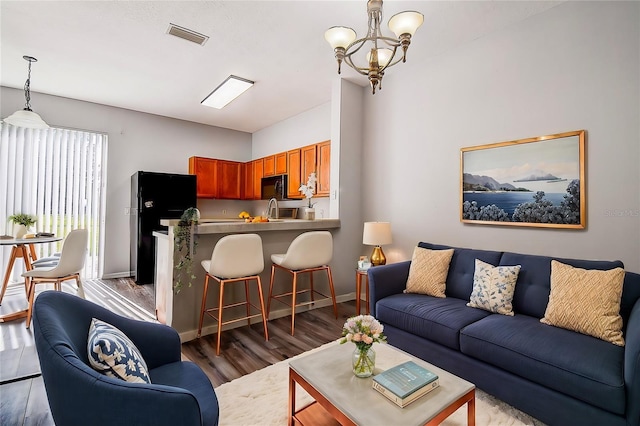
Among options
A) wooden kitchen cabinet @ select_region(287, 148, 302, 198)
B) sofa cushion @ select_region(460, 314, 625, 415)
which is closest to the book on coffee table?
sofa cushion @ select_region(460, 314, 625, 415)

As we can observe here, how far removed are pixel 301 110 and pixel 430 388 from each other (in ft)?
15.2

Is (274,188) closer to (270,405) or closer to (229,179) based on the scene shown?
(229,179)

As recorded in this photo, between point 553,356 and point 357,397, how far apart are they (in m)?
1.13

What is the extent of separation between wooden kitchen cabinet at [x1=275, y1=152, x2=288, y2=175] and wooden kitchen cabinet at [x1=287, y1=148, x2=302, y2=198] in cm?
10

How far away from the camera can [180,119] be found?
5734 mm

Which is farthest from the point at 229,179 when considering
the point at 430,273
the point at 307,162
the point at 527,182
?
the point at 527,182

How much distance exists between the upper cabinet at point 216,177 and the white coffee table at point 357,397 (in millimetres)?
4764

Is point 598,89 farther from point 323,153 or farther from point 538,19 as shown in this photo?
point 323,153

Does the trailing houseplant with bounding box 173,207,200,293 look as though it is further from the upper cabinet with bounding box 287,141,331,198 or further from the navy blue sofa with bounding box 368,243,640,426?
the upper cabinet with bounding box 287,141,331,198

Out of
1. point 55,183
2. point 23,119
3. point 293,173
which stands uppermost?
point 23,119

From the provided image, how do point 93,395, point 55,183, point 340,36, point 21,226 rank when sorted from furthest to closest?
point 55,183
point 21,226
point 340,36
point 93,395

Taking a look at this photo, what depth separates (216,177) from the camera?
5.93 m

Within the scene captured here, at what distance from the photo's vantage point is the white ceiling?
2.56 m

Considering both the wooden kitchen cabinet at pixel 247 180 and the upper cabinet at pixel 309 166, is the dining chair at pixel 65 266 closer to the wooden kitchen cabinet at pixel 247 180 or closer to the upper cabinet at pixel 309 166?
the upper cabinet at pixel 309 166
